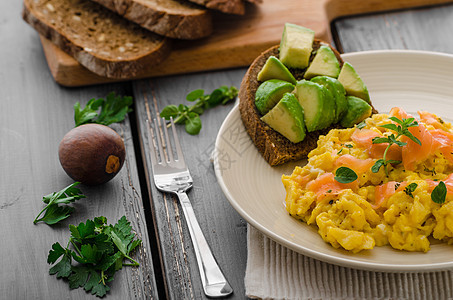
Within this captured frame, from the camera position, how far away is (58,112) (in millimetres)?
3594

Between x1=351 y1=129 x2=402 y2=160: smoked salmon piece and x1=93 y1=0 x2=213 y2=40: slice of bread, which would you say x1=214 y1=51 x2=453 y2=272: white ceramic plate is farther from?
x1=93 y1=0 x2=213 y2=40: slice of bread

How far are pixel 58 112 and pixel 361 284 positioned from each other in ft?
7.49

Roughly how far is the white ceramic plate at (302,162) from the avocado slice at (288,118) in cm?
17

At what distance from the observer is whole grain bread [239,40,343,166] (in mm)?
2877

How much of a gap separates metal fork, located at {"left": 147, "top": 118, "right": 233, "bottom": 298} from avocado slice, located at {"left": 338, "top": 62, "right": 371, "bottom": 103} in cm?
101

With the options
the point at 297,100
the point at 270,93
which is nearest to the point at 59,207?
the point at 270,93

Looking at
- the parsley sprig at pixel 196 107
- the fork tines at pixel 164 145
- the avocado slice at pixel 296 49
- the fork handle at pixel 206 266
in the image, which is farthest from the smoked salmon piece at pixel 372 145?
the parsley sprig at pixel 196 107

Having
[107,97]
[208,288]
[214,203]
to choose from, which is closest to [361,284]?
[208,288]

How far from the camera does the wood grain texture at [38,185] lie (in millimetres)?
2551

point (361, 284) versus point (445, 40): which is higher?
point (445, 40)

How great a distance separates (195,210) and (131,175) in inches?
19.8

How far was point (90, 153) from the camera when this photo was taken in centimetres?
283

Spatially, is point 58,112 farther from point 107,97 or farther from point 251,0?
point 251,0

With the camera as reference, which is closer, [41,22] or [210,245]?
[210,245]
